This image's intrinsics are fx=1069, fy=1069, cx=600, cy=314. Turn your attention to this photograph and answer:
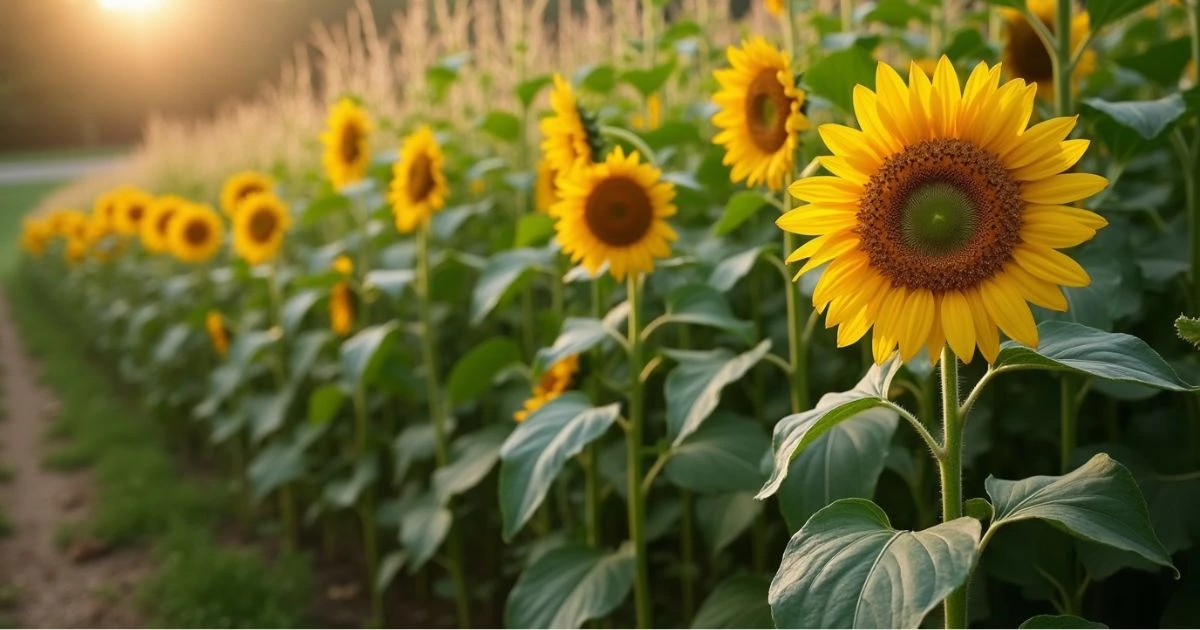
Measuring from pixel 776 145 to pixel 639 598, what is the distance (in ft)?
3.37

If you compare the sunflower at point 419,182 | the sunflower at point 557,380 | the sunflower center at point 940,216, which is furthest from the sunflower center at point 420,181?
the sunflower center at point 940,216

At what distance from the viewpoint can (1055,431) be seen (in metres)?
2.35

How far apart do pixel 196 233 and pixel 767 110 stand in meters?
3.58

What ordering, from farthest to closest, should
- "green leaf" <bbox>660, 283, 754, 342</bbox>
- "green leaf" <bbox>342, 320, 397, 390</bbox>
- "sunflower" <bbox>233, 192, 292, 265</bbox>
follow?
"sunflower" <bbox>233, 192, 292, 265</bbox>, "green leaf" <bbox>342, 320, 397, 390</bbox>, "green leaf" <bbox>660, 283, 754, 342</bbox>

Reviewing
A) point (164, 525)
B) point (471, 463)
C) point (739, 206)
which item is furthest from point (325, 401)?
point (739, 206)

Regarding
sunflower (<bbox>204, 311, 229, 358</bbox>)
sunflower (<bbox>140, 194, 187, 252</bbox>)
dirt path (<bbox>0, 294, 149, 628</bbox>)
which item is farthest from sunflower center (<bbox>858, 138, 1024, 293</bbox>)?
sunflower (<bbox>140, 194, 187, 252</bbox>)

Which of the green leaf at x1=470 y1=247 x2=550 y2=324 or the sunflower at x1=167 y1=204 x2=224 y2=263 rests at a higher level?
the sunflower at x1=167 y1=204 x2=224 y2=263

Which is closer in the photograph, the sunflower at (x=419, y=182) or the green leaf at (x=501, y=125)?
the sunflower at (x=419, y=182)

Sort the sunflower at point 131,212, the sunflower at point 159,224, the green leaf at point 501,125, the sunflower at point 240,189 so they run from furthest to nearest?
the sunflower at point 131,212
the sunflower at point 159,224
the sunflower at point 240,189
the green leaf at point 501,125

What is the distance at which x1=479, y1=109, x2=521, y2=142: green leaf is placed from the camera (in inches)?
134

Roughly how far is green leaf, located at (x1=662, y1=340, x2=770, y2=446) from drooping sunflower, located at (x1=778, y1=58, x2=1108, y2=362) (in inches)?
22.9

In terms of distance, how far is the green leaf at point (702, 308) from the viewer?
2.22m

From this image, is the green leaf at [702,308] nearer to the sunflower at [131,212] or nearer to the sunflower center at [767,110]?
the sunflower center at [767,110]

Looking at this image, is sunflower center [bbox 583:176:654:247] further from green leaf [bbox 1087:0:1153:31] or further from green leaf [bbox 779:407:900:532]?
green leaf [bbox 1087:0:1153:31]
